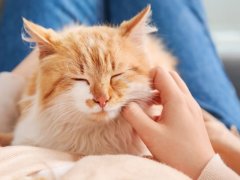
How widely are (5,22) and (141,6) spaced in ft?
1.77

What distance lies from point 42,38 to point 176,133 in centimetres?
32

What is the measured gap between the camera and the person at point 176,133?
0.74m

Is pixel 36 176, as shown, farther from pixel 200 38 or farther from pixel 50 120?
pixel 200 38

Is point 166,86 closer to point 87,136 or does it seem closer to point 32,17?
point 87,136

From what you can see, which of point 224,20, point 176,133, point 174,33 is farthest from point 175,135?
point 224,20

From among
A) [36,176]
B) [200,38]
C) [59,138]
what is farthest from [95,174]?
[200,38]

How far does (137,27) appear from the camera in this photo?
2.73 feet

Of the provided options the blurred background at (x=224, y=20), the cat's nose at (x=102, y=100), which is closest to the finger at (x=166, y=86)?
the cat's nose at (x=102, y=100)

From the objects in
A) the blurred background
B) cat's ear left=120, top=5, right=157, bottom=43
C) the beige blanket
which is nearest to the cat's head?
cat's ear left=120, top=5, right=157, bottom=43

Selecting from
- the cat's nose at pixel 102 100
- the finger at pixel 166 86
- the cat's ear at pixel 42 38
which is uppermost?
the cat's ear at pixel 42 38

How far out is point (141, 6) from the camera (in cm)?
158

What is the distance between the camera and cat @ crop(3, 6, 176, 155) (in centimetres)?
76

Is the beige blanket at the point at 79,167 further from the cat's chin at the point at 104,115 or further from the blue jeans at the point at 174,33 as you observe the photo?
the blue jeans at the point at 174,33

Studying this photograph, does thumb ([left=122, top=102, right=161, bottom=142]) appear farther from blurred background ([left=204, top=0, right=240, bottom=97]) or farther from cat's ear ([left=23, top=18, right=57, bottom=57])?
blurred background ([left=204, top=0, right=240, bottom=97])
